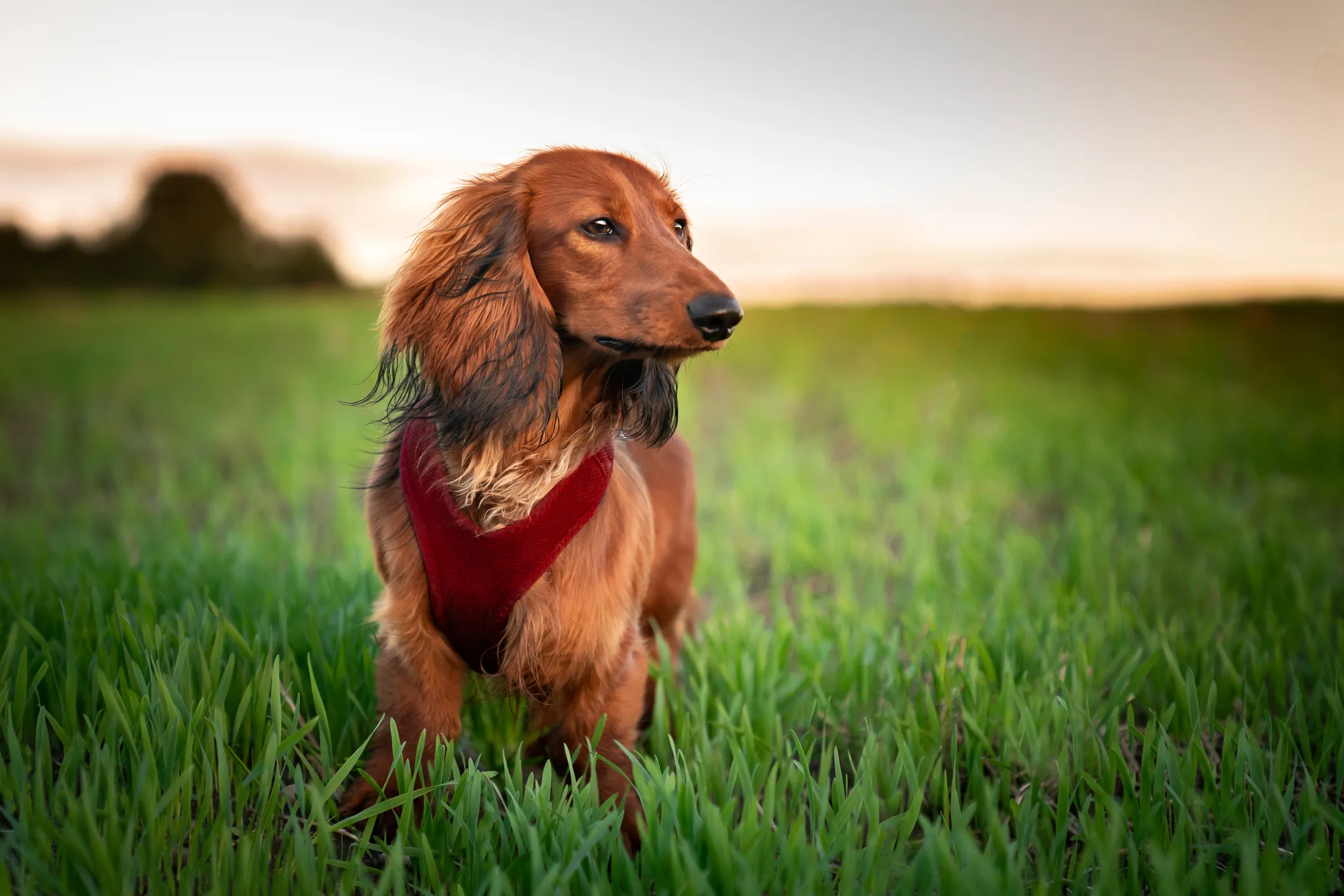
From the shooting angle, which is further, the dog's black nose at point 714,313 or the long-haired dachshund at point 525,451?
the long-haired dachshund at point 525,451

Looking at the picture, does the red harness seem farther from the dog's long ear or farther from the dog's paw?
the dog's paw

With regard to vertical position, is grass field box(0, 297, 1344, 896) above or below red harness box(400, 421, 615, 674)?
below

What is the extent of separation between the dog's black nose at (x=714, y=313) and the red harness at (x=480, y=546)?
0.60 meters

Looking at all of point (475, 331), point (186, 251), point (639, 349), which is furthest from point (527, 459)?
point (186, 251)

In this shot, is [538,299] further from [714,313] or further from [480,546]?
[480,546]

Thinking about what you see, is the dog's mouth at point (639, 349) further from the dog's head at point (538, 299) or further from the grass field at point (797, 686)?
the grass field at point (797, 686)

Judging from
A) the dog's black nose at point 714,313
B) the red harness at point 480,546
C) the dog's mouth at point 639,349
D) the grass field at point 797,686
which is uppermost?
the dog's black nose at point 714,313

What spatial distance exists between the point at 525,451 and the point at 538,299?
0.42 m

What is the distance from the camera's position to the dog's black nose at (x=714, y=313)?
1.99 meters

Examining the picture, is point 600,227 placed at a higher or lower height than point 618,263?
higher

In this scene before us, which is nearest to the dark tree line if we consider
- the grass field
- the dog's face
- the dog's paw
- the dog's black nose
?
the grass field

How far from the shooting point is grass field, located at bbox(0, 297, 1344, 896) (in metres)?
1.87

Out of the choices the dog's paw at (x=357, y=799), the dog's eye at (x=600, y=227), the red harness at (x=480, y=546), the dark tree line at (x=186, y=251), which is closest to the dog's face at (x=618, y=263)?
the dog's eye at (x=600, y=227)

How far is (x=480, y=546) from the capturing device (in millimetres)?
2285
